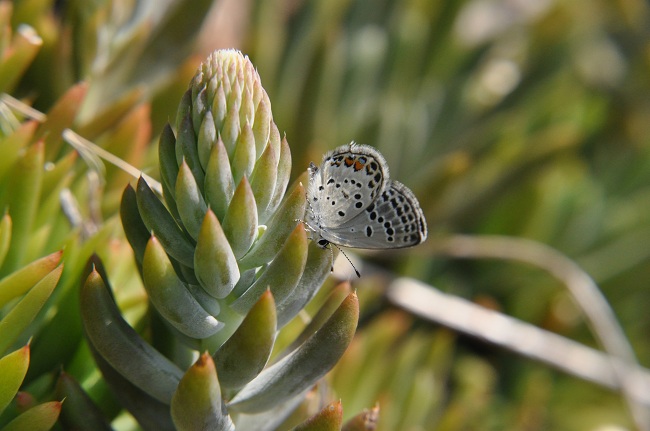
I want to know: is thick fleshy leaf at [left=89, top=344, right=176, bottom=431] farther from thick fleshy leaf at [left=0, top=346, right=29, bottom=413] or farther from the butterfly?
the butterfly

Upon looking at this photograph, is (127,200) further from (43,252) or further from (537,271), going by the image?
(537,271)

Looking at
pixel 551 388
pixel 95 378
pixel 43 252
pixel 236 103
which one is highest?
pixel 236 103

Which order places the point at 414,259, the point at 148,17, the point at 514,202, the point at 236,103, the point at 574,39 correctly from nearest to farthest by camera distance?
the point at 236,103 → the point at 148,17 → the point at 414,259 → the point at 514,202 → the point at 574,39

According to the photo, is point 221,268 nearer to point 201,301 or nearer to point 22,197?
point 201,301

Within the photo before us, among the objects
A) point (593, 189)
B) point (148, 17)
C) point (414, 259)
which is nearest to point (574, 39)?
point (593, 189)

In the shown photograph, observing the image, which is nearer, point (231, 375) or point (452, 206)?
point (231, 375)

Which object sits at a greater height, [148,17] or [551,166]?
[148,17]

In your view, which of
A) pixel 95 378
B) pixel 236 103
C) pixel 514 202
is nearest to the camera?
pixel 236 103

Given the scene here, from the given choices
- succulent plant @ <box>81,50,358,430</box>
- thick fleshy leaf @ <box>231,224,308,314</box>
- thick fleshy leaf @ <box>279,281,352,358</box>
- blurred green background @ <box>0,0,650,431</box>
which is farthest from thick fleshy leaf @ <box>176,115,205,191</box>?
blurred green background @ <box>0,0,650,431</box>
